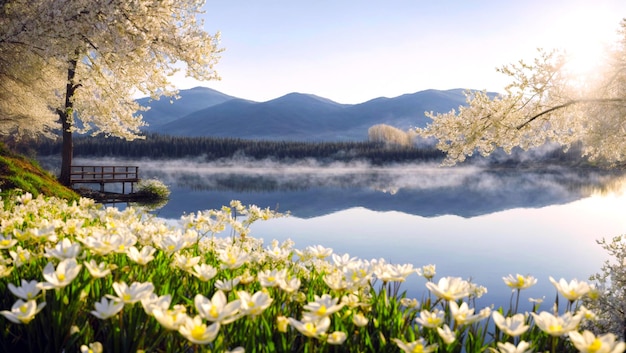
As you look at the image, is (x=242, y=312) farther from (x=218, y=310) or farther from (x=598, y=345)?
(x=598, y=345)

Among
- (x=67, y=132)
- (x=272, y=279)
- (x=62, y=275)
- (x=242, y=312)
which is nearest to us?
(x=242, y=312)

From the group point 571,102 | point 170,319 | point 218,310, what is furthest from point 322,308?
point 571,102

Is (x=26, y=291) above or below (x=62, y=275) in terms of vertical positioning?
below

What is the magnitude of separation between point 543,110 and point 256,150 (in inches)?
4727

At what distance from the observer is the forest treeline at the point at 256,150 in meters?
121

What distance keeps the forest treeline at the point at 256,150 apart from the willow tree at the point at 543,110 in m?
107

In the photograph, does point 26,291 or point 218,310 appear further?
point 26,291

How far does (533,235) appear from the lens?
26.9m

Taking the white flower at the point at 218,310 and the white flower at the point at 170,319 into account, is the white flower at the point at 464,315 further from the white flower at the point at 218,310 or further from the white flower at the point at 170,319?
the white flower at the point at 170,319

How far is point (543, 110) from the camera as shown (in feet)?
44.5

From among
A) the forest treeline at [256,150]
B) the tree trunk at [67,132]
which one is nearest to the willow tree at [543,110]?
the tree trunk at [67,132]

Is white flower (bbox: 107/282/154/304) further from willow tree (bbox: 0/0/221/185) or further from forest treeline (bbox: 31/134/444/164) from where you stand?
forest treeline (bbox: 31/134/444/164)

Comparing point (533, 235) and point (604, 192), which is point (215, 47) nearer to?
point (533, 235)

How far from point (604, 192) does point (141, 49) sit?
54.3m
